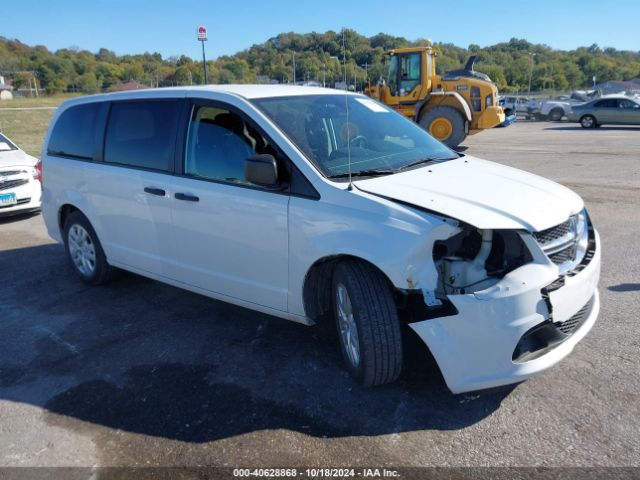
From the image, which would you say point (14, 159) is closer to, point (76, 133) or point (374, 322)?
point (76, 133)

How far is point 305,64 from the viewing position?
5.60 metres

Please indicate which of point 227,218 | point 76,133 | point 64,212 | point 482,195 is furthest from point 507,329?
point 64,212

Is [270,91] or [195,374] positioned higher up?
[270,91]

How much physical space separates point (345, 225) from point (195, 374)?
1.52m

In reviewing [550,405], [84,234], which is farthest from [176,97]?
[550,405]

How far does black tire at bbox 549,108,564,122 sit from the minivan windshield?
2849cm

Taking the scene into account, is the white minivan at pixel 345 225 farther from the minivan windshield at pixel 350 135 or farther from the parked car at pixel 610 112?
the parked car at pixel 610 112

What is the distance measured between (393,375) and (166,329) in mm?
2105

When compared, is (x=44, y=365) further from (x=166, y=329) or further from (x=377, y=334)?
(x=377, y=334)

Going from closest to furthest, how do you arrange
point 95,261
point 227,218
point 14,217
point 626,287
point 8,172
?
point 227,218
point 626,287
point 95,261
point 8,172
point 14,217

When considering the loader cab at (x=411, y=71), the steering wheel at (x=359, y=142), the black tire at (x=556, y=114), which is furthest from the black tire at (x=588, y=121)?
the steering wheel at (x=359, y=142)

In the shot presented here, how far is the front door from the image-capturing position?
3582 mm

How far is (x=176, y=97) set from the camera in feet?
14.0

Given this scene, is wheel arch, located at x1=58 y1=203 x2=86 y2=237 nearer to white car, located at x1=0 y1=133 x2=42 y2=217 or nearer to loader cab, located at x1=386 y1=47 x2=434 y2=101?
white car, located at x1=0 y1=133 x2=42 y2=217
